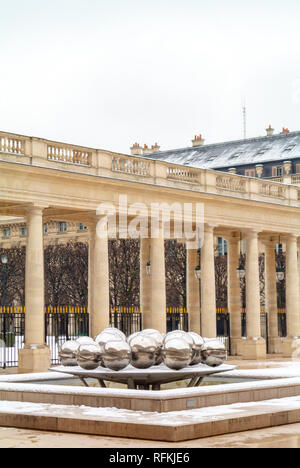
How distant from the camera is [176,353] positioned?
24453 mm

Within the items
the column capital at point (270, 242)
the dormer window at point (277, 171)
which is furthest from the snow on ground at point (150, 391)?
the dormer window at point (277, 171)

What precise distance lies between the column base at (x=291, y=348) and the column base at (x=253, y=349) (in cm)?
282

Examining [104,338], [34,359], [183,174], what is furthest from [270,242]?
[104,338]

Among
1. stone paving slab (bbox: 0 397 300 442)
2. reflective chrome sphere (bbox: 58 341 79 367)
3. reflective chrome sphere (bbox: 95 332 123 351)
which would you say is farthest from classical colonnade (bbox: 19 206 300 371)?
stone paving slab (bbox: 0 397 300 442)

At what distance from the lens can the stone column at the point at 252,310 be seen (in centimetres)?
5438

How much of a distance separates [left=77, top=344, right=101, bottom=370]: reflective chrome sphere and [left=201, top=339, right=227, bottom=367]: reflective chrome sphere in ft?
9.59

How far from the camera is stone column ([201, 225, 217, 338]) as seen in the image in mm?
51375

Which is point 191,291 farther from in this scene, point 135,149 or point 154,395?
point 135,149

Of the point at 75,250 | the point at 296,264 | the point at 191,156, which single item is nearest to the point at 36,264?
the point at 296,264

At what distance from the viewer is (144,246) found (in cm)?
5141

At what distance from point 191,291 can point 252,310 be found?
379 cm

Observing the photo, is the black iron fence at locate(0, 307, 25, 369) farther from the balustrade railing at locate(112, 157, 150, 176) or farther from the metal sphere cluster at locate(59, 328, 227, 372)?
the metal sphere cluster at locate(59, 328, 227, 372)

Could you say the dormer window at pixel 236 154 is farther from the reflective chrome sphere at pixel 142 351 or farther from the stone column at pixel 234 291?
the reflective chrome sphere at pixel 142 351
